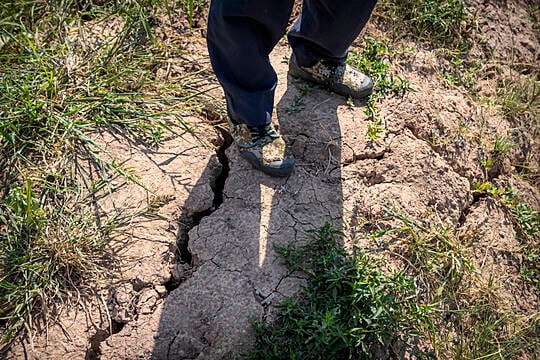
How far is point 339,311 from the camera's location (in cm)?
183

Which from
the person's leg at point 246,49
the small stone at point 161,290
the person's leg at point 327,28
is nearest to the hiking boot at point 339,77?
the person's leg at point 327,28

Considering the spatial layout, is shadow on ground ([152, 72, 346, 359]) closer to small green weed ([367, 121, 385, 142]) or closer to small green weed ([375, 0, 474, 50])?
small green weed ([367, 121, 385, 142])

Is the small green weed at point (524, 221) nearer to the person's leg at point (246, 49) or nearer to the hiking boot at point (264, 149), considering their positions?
the hiking boot at point (264, 149)

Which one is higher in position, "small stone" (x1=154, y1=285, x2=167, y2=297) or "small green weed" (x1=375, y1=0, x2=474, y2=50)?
"small green weed" (x1=375, y1=0, x2=474, y2=50)

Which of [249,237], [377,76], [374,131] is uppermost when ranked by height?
[377,76]

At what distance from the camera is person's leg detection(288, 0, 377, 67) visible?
2.10 metres

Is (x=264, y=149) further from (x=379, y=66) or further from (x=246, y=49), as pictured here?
(x=379, y=66)

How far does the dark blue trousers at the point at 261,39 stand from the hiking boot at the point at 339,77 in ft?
0.16

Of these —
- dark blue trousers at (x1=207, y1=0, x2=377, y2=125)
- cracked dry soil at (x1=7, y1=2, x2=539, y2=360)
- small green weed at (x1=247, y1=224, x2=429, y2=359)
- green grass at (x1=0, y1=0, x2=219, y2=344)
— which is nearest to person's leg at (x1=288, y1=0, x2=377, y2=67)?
dark blue trousers at (x1=207, y1=0, x2=377, y2=125)

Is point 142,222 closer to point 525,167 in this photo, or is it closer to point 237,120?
point 237,120

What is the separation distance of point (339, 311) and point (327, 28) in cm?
125

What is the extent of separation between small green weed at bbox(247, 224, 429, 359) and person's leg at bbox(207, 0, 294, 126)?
640 mm

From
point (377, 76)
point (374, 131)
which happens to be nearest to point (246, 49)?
point (374, 131)

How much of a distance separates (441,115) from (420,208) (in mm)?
631
